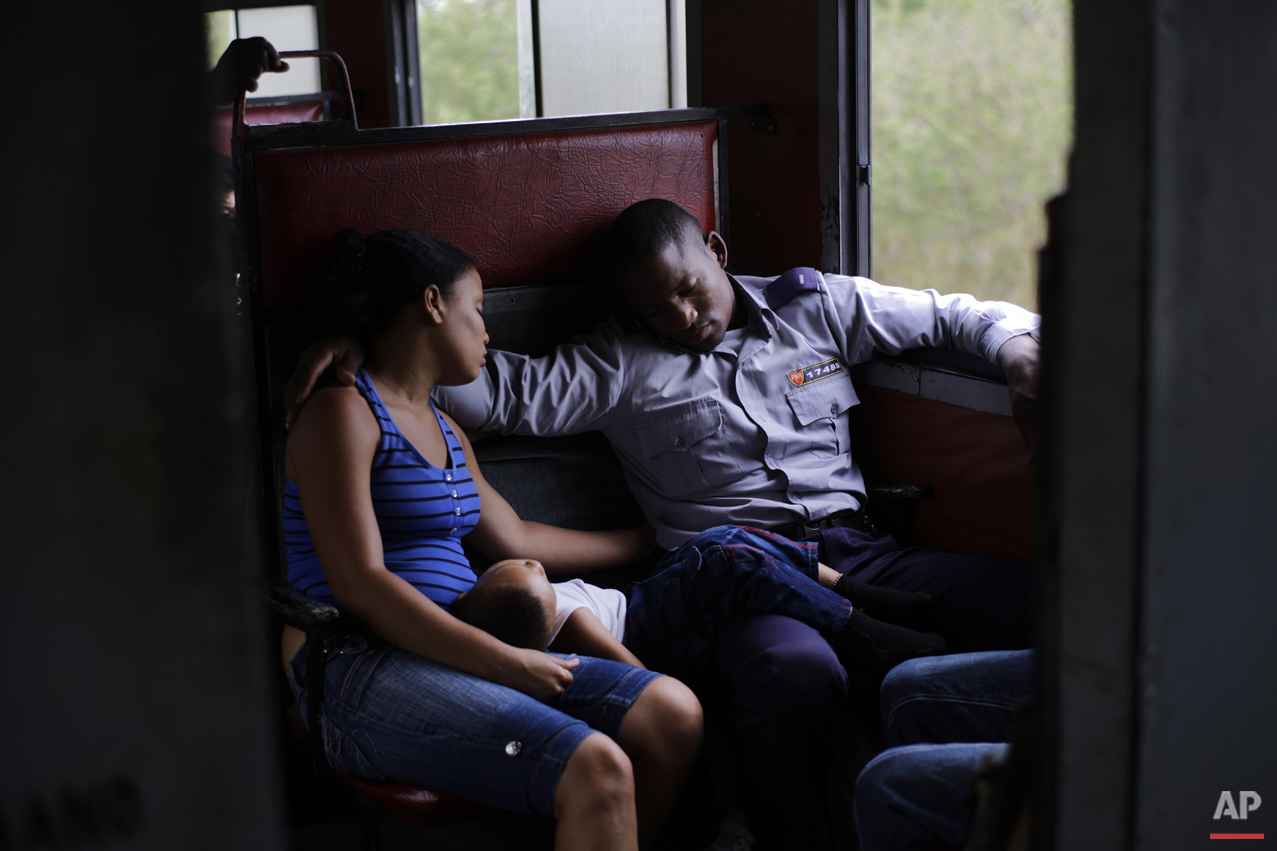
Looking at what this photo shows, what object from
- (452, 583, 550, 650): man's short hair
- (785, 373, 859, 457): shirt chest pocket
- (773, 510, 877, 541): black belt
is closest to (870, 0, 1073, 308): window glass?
(785, 373, 859, 457): shirt chest pocket

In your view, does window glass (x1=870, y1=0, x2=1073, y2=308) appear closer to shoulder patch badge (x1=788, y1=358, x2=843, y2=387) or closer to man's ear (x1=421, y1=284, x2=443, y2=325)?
shoulder patch badge (x1=788, y1=358, x2=843, y2=387)

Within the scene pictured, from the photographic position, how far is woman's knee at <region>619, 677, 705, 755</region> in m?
1.84

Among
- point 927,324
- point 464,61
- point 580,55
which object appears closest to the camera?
point 927,324

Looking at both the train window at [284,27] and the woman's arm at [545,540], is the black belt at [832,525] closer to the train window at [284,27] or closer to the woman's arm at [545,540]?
the woman's arm at [545,540]

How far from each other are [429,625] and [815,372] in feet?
3.94

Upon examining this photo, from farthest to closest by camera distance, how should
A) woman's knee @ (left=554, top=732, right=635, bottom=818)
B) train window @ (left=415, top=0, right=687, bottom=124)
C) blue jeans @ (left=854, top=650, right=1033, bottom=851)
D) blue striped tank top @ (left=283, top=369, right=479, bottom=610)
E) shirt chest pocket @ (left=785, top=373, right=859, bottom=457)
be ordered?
train window @ (left=415, top=0, right=687, bottom=124) < shirt chest pocket @ (left=785, top=373, right=859, bottom=457) < blue striped tank top @ (left=283, top=369, right=479, bottom=610) < woman's knee @ (left=554, top=732, right=635, bottom=818) < blue jeans @ (left=854, top=650, right=1033, bottom=851)

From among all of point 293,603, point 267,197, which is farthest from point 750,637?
point 267,197

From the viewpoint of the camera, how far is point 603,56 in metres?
4.11

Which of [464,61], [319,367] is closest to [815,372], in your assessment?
[319,367]

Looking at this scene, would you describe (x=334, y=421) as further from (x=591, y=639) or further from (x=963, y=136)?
(x=963, y=136)

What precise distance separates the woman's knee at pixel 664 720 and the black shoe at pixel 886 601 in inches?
18.6

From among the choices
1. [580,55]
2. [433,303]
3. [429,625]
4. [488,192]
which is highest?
[580,55]

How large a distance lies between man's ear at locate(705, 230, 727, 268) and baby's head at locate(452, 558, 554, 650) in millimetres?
1134

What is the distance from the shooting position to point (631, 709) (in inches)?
72.9
